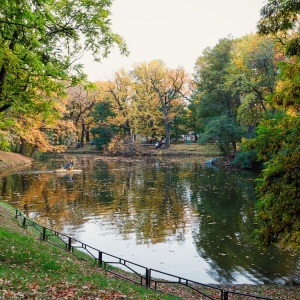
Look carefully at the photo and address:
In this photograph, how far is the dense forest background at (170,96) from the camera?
35.5ft

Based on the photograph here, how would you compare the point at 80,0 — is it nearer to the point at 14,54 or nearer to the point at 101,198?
the point at 14,54

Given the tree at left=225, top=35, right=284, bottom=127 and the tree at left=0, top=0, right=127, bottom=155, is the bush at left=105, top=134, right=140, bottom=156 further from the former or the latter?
the tree at left=0, top=0, right=127, bottom=155

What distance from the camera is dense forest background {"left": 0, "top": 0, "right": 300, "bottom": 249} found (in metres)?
10.8

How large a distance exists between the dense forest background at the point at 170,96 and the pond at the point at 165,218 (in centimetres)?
226

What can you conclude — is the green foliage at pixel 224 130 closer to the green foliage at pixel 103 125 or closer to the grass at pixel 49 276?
the green foliage at pixel 103 125

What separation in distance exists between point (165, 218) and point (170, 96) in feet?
196

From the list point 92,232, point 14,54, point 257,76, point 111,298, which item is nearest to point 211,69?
point 257,76

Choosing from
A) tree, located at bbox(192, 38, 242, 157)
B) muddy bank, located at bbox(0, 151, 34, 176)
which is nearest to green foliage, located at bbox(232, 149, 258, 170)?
tree, located at bbox(192, 38, 242, 157)

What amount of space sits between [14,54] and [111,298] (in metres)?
9.20

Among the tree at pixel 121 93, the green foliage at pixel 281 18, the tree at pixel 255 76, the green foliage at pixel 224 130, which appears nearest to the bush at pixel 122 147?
the tree at pixel 121 93

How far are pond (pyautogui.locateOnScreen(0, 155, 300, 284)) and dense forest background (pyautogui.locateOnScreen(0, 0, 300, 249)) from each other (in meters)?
2.26

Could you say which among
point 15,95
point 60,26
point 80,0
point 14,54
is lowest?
A: point 15,95

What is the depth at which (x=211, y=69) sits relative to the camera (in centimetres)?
6003

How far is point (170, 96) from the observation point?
265 ft
